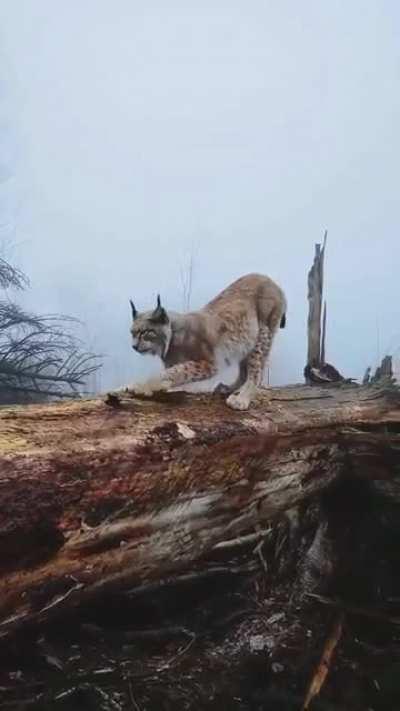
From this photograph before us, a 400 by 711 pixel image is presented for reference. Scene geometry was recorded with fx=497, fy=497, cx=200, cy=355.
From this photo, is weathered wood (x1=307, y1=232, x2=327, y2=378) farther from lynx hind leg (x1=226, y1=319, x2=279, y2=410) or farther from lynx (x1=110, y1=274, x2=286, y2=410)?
lynx hind leg (x1=226, y1=319, x2=279, y2=410)

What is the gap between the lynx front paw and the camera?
2.55 metres

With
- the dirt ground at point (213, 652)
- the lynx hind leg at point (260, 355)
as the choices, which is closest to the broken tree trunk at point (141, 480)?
the dirt ground at point (213, 652)

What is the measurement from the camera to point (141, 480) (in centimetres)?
182

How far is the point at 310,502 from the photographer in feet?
9.35

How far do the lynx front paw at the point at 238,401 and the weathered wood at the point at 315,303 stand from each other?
318 centimetres

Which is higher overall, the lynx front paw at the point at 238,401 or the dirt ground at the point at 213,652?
the lynx front paw at the point at 238,401

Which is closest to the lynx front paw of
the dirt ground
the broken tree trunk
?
the broken tree trunk

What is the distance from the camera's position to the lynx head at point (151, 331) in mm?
3404

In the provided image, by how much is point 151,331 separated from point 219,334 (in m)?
0.54

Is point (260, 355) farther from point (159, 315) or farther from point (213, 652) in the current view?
point (213, 652)

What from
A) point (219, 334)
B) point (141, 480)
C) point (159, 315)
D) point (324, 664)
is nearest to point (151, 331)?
point (159, 315)

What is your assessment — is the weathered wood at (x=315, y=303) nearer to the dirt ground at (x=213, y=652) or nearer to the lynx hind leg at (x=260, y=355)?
the lynx hind leg at (x=260, y=355)

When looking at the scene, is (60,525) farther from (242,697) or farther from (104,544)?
(242,697)

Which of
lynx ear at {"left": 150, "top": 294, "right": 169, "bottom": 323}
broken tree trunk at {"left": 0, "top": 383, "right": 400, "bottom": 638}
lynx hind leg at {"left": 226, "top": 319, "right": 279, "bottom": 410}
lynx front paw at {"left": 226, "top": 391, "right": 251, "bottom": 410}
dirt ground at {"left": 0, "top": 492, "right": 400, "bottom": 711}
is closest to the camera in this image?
broken tree trunk at {"left": 0, "top": 383, "right": 400, "bottom": 638}
